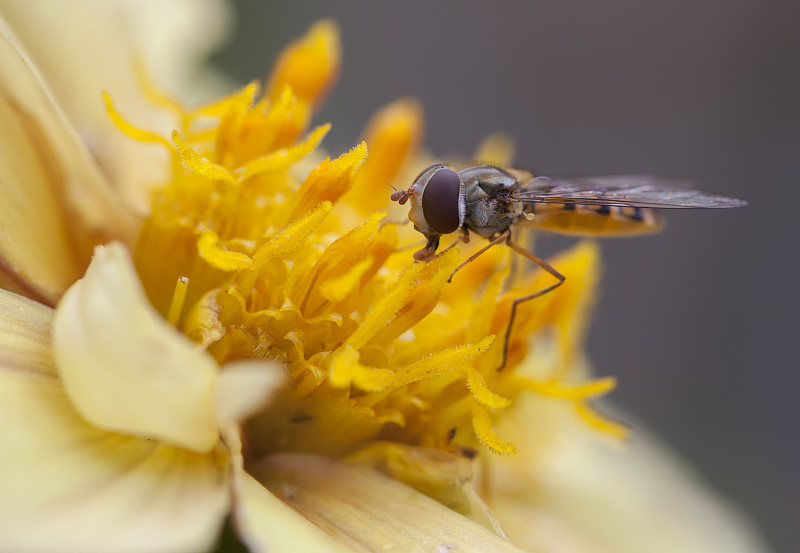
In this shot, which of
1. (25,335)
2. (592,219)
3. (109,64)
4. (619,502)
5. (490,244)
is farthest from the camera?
(619,502)

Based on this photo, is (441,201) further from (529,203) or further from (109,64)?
(109,64)

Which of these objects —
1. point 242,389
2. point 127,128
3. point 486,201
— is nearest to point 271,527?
point 242,389

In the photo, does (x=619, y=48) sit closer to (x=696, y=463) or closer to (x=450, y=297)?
(x=696, y=463)

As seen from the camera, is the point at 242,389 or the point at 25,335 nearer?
the point at 242,389

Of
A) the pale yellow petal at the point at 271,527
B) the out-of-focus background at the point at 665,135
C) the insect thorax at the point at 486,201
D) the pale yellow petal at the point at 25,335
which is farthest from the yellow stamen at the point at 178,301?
the out-of-focus background at the point at 665,135

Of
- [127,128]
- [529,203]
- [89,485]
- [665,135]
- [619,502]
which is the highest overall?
[127,128]

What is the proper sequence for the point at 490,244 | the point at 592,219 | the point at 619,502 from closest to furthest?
the point at 490,244 < the point at 592,219 < the point at 619,502

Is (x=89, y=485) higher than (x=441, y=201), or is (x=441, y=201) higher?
(x=441, y=201)

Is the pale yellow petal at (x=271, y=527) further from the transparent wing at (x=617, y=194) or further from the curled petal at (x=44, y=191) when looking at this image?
the transparent wing at (x=617, y=194)
